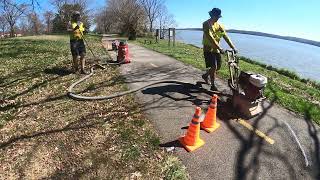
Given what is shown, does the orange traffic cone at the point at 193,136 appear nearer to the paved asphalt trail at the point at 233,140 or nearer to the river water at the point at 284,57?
the paved asphalt trail at the point at 233,140

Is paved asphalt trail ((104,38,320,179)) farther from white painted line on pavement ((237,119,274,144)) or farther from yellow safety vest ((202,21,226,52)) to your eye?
yellow safety vest ((202,21,226,52))

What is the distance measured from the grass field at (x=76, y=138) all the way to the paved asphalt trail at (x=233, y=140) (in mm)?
372

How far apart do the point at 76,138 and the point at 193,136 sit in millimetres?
2240

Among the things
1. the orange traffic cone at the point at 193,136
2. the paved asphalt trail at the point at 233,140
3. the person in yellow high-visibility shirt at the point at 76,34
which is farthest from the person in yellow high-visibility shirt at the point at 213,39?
the person in yellow high-visibility shirt at the point at 76,34

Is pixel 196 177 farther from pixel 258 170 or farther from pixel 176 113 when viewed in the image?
pixel 176 113

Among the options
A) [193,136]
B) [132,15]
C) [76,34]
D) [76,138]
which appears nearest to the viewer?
[193,136]

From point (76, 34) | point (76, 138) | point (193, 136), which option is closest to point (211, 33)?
point (193, 136)

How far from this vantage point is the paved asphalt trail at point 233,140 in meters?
5.38

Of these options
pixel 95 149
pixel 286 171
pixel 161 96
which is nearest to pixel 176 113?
pixel 161 96

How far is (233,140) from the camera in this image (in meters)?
6.39

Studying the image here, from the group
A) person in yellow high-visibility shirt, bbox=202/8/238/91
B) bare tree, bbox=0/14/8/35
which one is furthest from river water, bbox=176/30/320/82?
bare tree, bbox=0/14/8/35

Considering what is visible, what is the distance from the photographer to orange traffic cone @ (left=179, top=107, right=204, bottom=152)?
587 cm

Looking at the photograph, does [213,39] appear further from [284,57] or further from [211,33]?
[284,57]

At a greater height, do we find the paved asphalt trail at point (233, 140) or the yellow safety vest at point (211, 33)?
the yellow safety vest at point (211, 33)
